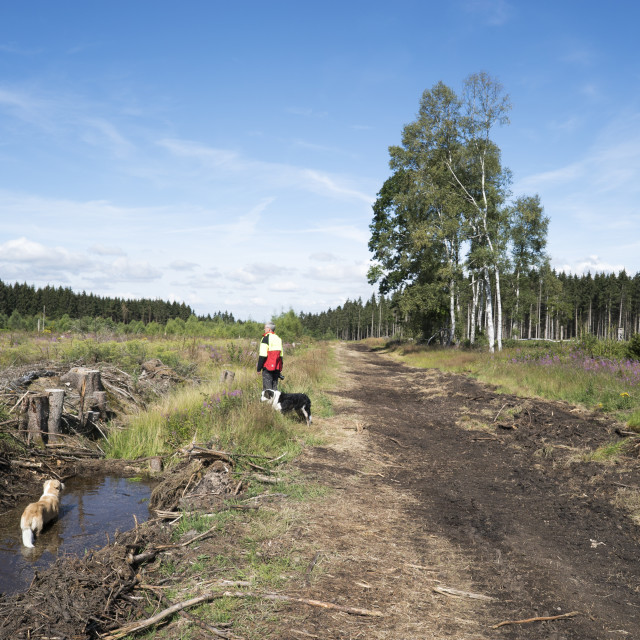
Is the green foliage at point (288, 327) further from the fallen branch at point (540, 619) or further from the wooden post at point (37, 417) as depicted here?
the fallen branch at point (540, 619)

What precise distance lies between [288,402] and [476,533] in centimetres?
489

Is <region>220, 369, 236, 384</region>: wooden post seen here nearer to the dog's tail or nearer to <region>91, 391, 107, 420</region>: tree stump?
<region>91, 391, 107, 420</region>: tree stump

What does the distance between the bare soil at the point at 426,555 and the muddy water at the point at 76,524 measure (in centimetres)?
73

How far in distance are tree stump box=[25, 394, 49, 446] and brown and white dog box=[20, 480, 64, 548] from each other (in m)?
2.40

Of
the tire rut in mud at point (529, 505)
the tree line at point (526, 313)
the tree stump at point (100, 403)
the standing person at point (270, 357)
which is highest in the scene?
the tree line at point (526, 313)

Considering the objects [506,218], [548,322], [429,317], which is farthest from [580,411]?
[548,322]

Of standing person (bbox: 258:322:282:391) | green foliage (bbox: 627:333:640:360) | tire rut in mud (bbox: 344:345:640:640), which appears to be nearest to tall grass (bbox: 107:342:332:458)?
standing person (bbox: 258:322:282:391)

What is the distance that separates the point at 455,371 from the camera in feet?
66.7

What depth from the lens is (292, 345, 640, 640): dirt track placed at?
3.40m

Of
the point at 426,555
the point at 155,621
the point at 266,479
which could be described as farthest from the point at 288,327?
the point at 155,621

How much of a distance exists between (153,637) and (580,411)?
1025 centimetres

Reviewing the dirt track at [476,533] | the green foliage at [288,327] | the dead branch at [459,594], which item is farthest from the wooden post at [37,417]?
the green foliage at [288,327]

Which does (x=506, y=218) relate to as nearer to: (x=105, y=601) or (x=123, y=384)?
(x=123, y=384)

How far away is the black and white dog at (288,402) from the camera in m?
9.12
